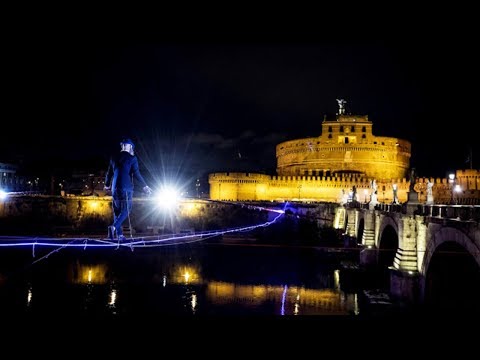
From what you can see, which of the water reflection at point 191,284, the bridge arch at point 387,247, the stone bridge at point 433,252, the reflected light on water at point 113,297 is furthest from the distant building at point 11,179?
the stone bridge at point 433,252

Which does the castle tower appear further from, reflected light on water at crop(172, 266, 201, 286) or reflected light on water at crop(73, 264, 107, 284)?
reflected light on water at crop(73, 264, 107, 284)

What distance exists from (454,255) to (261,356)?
16.1 meters

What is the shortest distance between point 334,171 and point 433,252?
43599 mm

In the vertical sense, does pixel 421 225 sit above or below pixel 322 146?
below

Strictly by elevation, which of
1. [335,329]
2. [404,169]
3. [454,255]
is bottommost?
[454,255]

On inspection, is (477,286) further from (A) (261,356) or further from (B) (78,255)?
(B) (78,255)

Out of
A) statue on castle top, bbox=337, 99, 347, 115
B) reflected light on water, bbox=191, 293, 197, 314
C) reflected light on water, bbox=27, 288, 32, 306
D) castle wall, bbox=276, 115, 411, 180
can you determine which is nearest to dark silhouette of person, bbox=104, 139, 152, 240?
reflected light on water, bbox=191, 293, 197, 314

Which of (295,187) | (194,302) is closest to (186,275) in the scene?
(194,302)

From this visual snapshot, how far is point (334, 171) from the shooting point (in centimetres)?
5534

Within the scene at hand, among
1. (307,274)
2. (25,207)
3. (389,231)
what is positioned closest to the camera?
(389,231)

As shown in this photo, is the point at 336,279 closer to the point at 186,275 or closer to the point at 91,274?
the point at 186,275

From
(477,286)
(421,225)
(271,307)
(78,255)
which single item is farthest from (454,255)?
(78,255)

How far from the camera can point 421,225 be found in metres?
13.5

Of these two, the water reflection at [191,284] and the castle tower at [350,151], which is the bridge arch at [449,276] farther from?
the castle tower at [350,151]
